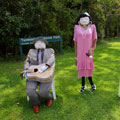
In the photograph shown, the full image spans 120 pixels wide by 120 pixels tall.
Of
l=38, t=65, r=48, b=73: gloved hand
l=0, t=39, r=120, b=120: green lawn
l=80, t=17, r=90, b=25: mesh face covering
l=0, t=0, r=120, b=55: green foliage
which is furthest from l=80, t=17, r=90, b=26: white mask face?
l=0, t=0, r=120, b=55: green foliage

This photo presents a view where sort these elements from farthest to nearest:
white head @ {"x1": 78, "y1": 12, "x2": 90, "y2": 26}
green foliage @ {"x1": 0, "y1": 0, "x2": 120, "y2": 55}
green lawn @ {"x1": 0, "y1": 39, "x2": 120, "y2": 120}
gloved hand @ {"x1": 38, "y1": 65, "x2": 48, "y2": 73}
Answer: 1. green foliage @ {"x1": 0, "y1": 0, "x2": 120, "y2": 55}
2. white head @ {"x1": 78, "y1": 12, "x2": 90, "y2": 26}
3. gloved hand @ {"x1": 38, "y1": 65, "x2": 48, "y2": 73}
4. green lawn @ {"x1": 0, "y1": 39, "x2": 120, "y2": 120}

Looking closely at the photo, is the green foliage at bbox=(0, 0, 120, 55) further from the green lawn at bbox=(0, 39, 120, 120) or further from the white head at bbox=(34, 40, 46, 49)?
the white head at bbox=(34, 40, 46, 49)

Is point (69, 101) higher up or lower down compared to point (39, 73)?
lower down

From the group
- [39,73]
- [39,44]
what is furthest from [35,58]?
[39,73]

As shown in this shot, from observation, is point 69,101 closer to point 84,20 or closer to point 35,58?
point 35,58

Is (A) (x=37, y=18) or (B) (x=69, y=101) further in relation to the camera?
(A) (x=37, y=18)


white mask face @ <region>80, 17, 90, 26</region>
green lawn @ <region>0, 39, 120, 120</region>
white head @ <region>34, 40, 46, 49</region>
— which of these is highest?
white mask face @ <region>80, 17, 90, 26</region>

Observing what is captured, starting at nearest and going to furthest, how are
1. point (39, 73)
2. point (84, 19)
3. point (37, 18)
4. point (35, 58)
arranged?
1. point (39, 73)
2. point (84, 19)
3. point (35, 58)
4. point (37, 18)

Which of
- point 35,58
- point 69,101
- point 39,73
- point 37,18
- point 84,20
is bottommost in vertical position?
point 69,101

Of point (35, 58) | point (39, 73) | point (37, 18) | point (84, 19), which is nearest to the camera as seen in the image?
point (39, 73)

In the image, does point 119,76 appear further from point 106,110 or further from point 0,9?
point 0,9

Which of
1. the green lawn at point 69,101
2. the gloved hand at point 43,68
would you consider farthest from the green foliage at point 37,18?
the gloved hand at point 43,68

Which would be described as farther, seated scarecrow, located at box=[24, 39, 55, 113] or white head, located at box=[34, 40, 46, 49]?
white head, located at box=[34, 40, 46, 49]

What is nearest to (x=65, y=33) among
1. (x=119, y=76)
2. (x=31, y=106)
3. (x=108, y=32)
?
(x=119, y=76)
